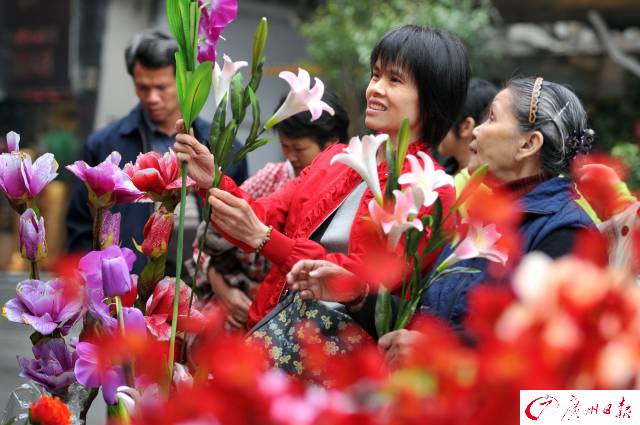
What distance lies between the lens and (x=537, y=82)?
2.27 meters

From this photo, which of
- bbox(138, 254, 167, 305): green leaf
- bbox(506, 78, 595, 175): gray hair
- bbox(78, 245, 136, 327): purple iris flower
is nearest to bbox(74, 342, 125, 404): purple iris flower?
bbox(78, 245, 136, 327): purple iris flower

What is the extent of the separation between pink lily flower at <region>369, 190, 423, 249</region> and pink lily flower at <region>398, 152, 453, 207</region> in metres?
0.01

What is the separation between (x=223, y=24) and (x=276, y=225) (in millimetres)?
662

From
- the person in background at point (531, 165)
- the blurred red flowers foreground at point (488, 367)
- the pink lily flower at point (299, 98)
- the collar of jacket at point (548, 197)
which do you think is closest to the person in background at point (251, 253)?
the person in background at point (531, 165)

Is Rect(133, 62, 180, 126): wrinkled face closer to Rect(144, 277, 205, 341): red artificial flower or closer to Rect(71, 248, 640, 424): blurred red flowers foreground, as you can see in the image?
Rect(144, 277, 205, 341): red artificial flower

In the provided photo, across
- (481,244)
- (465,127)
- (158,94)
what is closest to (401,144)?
(481,244)

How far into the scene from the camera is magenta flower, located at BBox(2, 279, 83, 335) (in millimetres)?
1704

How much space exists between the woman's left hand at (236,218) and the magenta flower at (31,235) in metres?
0.30

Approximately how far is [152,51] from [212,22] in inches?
81.5

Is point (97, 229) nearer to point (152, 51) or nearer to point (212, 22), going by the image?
point (212, 22)

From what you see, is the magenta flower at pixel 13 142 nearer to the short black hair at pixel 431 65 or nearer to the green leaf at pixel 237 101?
the green leaf at pixel 237 101

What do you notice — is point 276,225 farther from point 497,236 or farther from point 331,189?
point 497,236

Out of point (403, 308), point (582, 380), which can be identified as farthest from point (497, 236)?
point (582, 380)

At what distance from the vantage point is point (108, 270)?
1.56 m
